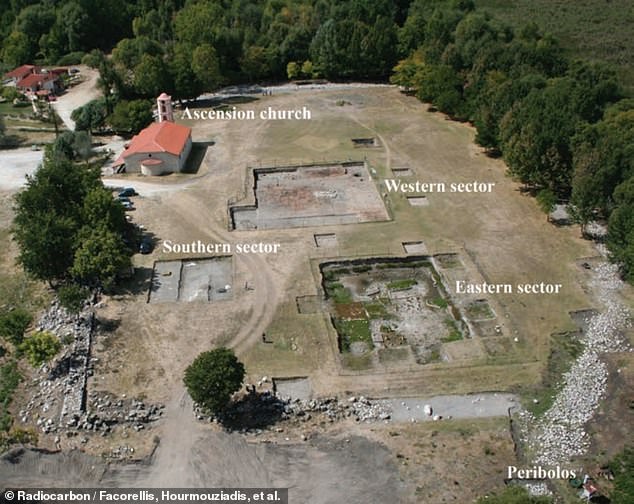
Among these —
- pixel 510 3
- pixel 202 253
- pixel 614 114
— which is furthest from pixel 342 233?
pixel 510 3

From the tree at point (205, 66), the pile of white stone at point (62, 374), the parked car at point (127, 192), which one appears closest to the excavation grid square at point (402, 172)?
the parked car at point (127, 192)

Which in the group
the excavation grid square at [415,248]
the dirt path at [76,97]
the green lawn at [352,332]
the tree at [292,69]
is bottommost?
the dirt path at [76,97]

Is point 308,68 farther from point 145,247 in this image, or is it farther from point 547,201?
point 145,247

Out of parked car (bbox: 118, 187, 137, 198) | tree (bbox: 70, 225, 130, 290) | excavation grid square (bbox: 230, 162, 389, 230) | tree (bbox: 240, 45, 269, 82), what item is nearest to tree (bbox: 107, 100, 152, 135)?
parked car (bbox: 118, 187, 137, 198)

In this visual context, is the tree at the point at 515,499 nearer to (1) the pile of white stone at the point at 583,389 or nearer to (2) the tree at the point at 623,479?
(2) the tree at the point at 623,479

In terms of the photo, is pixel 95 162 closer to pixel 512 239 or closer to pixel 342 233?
pixel 342 233

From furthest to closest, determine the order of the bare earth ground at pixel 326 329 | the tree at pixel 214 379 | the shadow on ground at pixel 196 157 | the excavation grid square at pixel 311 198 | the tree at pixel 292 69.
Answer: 1. the tree at pixel 292 69
2. the shadow on ground at pixel 196 157
3. the excavation grid square at pixel 311 198
4. the tree at pixel 214 379
5. the bare earth ground at pixel 326 329
